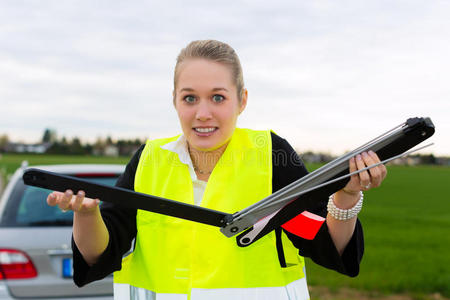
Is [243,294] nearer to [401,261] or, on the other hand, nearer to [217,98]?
[217,98]

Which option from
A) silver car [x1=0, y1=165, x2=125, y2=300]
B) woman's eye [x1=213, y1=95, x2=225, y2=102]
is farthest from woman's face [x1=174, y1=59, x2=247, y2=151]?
silver car [x1=0, y1=165, x2=125, y2=300]

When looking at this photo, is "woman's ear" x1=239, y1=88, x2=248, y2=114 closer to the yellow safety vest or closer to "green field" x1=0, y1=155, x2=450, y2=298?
the yellow safety vest

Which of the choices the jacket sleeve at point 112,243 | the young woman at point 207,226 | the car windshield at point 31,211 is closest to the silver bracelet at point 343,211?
the young woman at point 207,226

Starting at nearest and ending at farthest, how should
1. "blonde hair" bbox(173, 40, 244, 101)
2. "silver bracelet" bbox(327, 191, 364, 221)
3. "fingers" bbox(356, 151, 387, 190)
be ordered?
1. "fingers" bbox(356, 151, 387, 190)
2. "silver bracelet" bbox(327, 191, 364, 221)
3. "blonde hair" bbox(173, 40, 244, 101)

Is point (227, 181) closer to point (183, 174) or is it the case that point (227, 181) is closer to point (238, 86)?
point (183, 174)

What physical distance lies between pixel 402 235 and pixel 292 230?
11.6 metres

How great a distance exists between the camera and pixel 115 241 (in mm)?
2227

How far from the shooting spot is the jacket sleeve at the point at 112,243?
2.21 meters

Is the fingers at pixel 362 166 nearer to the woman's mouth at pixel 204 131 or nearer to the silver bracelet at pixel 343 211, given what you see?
the silver bracelet at pixel 343 211

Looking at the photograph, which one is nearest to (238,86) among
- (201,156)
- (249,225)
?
(201,156)

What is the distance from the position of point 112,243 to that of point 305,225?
82 centimetres

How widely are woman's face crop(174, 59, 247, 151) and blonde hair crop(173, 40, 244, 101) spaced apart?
0.03m

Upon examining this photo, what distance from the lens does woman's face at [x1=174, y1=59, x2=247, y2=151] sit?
212 cm

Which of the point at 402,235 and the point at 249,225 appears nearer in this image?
the point at 249,225
